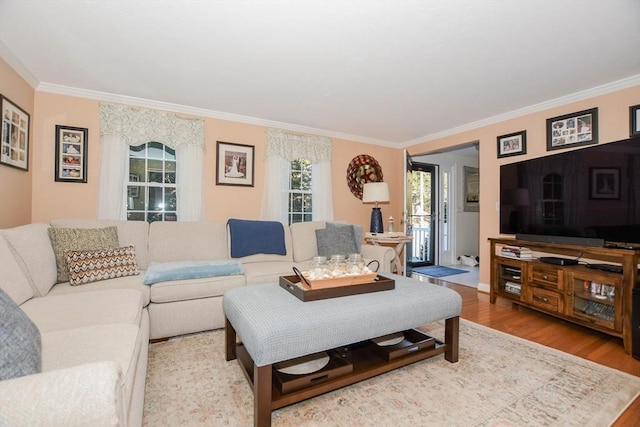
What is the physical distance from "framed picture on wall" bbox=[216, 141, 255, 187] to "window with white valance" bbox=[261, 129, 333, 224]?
226mm

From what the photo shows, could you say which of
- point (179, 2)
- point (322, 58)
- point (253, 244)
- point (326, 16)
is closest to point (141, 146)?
point (253, 244)

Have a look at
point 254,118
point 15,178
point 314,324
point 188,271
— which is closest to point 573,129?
point 314,324

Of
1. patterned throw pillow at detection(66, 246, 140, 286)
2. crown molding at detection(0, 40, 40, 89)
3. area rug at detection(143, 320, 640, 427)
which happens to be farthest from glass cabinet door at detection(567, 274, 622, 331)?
crown molding at detection(0, 40, 40, 89)

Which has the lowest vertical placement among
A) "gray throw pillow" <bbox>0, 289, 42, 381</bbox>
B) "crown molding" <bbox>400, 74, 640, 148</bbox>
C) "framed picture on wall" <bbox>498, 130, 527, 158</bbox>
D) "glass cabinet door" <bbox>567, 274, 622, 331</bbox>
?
"glass cabinet door" <bbox>567, 274, 622, 331</bbox>

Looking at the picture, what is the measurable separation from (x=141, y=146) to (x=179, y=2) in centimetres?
211

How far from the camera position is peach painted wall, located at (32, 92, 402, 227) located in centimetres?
289

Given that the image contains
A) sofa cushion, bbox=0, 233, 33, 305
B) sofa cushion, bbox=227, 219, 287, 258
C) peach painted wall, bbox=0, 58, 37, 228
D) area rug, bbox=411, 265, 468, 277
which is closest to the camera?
sofa cushion, bbox=0, 233, 33, 305

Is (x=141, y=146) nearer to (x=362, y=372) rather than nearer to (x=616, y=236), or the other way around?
(x=362, y=372)

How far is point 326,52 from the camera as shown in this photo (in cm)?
226

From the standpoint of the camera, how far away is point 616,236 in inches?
95.7

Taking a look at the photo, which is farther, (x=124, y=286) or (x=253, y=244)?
(x=253, y=244)

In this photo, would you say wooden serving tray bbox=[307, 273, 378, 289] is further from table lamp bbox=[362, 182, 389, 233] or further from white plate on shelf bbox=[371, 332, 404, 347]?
table lamp bbox=[362, 182, 389, 233]

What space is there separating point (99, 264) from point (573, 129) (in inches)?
180

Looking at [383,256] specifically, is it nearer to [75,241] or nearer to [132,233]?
[132,233]
